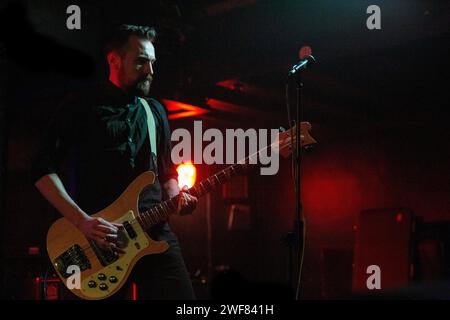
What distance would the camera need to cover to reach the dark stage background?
391 centimetres

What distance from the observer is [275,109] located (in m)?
7.57

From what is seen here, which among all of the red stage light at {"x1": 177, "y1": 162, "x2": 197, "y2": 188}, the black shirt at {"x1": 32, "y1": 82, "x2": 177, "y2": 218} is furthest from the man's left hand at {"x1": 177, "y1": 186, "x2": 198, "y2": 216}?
the red stage light at {"x1": 177, "y1": 162, "x2": 197, "y2": 188}

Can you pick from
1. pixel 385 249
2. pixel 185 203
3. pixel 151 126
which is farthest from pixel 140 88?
pixel 385 249

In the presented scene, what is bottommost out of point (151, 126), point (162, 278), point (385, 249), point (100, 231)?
point (385, 249)

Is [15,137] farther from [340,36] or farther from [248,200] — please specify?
[248,200]

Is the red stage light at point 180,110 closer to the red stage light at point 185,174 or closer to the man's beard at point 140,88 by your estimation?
the red stage light at point 185,174

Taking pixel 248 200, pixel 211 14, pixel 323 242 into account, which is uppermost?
pixel 211 14

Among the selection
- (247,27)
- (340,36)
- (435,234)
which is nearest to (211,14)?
(247,27)

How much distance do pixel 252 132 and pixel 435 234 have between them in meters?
2.29

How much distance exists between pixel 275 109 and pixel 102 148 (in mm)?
4899

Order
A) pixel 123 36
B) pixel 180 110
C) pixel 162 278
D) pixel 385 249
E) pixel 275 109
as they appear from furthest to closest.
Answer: pixel 275 109 → pixel 180 110 → pixel 385 249 → pixel 123 36 → pixel 162 278

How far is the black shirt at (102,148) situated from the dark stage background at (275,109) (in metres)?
0.68

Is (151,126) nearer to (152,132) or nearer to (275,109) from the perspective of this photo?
(152,132)
